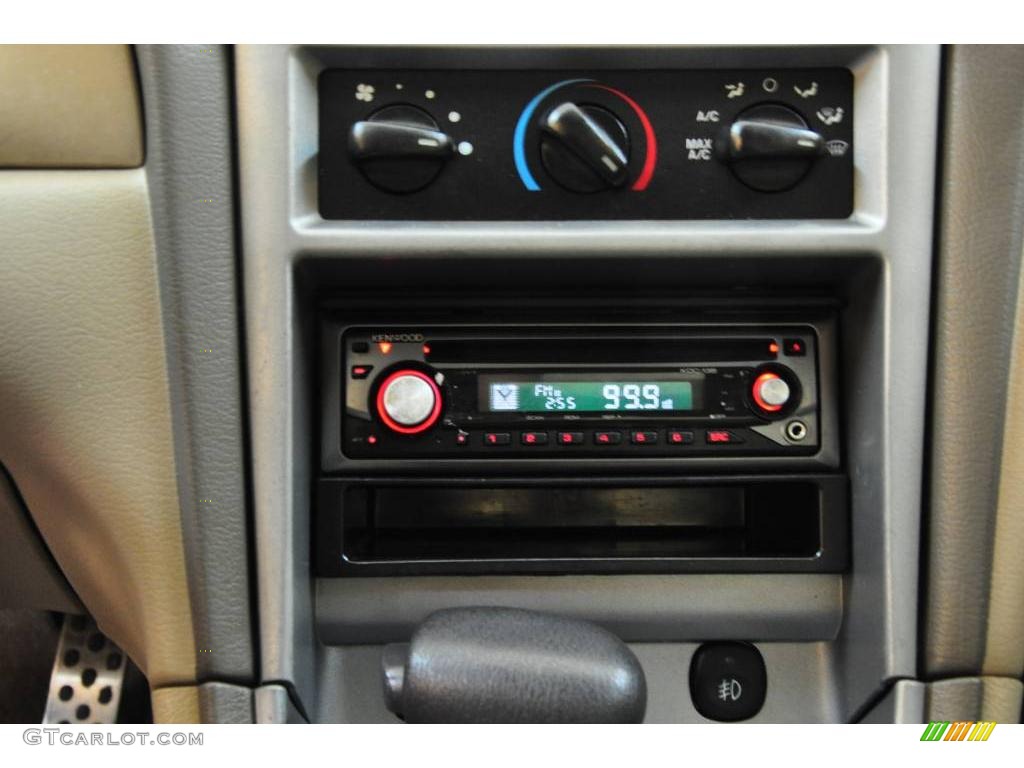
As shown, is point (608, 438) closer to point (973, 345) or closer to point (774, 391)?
point (774, 391)

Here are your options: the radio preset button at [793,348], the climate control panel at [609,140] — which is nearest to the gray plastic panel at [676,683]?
the radio preset button at [793,348]

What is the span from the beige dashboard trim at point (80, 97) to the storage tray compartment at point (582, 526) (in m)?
0.28

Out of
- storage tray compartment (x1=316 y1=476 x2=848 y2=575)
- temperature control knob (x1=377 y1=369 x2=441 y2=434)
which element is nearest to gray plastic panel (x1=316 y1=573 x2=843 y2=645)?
storage tray compartment (x1=316 y1=476 x2=848 y2=575)

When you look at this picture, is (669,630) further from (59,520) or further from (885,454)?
(59,520)

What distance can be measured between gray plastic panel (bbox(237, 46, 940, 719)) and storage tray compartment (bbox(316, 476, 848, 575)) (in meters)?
0.05

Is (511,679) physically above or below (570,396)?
below

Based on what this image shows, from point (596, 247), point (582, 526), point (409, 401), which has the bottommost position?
point (582, 526)

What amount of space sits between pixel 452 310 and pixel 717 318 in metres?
0.20

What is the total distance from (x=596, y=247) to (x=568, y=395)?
0.40 feet

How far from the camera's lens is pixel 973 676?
25.8 inches

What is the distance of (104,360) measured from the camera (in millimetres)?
633
